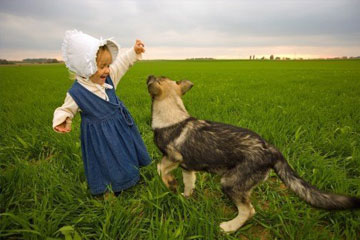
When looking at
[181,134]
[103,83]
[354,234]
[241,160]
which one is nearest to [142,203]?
[181,134]

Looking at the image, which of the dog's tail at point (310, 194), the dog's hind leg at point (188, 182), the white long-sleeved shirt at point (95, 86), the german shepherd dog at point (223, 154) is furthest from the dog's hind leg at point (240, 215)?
the white long-sleeved shirt at point (95, 86)

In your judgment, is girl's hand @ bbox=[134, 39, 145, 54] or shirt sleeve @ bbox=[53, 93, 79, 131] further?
girl's hand @ bbox=[134, 39, 145, 54]

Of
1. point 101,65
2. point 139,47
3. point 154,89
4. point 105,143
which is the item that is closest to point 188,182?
point 105,143

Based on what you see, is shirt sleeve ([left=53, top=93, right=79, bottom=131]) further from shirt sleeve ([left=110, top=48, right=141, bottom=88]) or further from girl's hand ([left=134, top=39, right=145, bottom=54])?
girl's hand ([left=134, top=39, right=145, bottom=54])

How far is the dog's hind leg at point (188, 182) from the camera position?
2.47 metres

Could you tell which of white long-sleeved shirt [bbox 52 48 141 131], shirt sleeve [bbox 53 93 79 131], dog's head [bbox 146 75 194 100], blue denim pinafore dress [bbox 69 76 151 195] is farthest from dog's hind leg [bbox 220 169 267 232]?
shirt sleeve [bbox 53 93 79 131]

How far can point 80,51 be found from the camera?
1.98m

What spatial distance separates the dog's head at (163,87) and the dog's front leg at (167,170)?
2.38 ft

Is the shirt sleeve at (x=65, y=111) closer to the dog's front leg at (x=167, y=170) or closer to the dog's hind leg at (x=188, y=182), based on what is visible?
the dog's front leg at (x=167, y=170)

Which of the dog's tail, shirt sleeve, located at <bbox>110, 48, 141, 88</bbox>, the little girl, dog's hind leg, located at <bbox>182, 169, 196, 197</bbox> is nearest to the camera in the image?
the dog's tail

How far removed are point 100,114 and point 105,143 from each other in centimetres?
37

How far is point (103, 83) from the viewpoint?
2367mm

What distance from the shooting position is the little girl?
2035mm

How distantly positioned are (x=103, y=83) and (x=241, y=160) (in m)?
1.85
